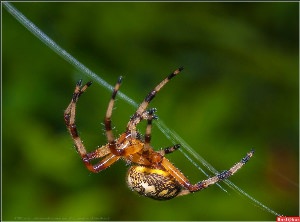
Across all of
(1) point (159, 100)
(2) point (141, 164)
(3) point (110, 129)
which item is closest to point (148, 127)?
(3) point (110, 129)

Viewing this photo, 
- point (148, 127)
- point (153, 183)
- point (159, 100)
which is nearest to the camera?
point (148, 127)

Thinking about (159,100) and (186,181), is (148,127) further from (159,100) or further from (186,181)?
(159,100)

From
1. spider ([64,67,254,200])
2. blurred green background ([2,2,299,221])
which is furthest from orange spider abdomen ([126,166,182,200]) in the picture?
blurred green background ([2,2,299,221])

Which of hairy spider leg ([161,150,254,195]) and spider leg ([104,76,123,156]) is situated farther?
hairy spider leg ([161,150,254,195])

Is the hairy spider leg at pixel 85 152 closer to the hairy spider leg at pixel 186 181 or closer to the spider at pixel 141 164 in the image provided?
the spider at pixel 141 164

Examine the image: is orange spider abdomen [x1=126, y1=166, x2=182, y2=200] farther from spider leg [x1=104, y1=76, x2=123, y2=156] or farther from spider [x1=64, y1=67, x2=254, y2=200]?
spider leg [x1=104, y1=76, x2=123, y2=156]

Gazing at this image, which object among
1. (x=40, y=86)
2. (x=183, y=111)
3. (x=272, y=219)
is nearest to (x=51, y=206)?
(x=40, y=86)
